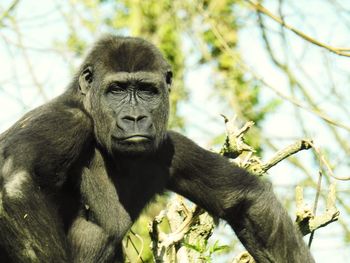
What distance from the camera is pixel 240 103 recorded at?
56.2 feet

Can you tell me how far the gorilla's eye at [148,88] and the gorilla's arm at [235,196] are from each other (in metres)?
0.77

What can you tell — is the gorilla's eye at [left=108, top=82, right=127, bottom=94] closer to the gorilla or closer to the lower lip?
the gorilla

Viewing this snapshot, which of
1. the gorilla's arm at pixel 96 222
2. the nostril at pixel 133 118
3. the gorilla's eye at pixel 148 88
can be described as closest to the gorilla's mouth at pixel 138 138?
the nostril at pixel 133 118

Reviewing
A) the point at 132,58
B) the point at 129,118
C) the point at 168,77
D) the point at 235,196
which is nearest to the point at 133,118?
the point at 129,118

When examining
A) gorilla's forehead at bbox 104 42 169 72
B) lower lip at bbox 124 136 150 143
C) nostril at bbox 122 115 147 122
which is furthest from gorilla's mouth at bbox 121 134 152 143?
gorilla's forehead at bbox 104 42 169 72

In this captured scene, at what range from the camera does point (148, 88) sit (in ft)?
29.5

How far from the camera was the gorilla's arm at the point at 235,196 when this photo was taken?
9148 mm

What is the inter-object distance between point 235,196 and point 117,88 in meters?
1.88

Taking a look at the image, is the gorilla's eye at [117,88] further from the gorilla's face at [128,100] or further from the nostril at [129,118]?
the nostril at [129,118]

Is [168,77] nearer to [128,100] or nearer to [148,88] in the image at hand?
[148,88]

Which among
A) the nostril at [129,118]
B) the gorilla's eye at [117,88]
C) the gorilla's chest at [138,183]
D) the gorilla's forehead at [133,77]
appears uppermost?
the gorilla's forehead at [133,77]

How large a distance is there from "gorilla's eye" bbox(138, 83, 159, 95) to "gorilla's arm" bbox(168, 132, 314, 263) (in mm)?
769

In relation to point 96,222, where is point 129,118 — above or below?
above

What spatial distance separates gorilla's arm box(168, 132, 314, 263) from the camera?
915cm
